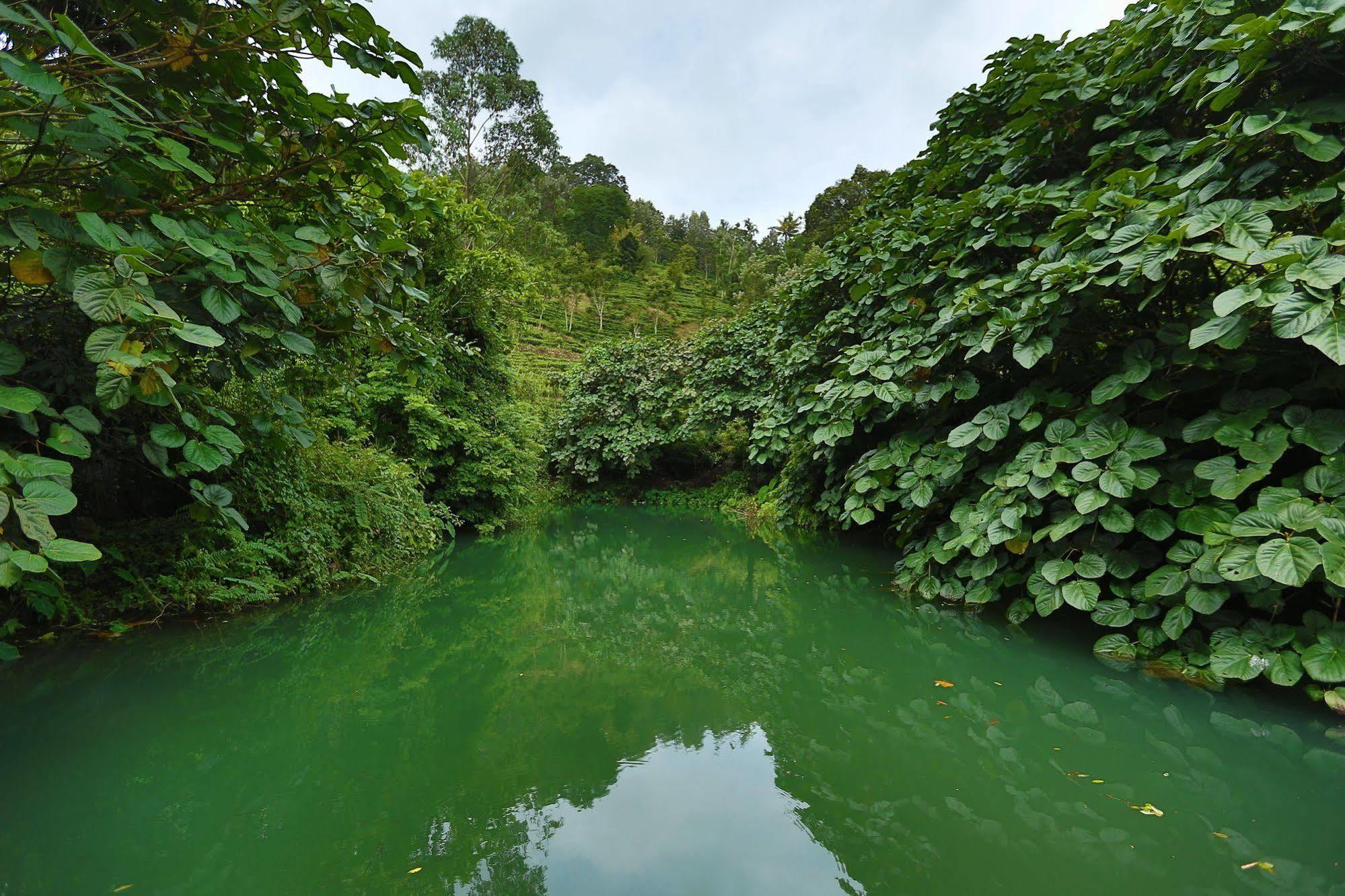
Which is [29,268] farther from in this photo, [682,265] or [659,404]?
[682,265]

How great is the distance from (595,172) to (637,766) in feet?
195

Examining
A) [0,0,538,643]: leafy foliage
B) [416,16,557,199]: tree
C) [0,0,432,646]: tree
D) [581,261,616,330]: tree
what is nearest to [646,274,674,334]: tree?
[581,261,616,330]: tree

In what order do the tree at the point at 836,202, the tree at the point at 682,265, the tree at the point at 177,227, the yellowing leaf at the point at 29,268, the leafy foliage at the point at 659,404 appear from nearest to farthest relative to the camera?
1. the tree at the point at 177,227
2. the yellowing leaf at the point at 29,268
3. the leafy foliage at the point at 659,404
4. the tree at the point at 836,202
5. the tree at the point at 682,265

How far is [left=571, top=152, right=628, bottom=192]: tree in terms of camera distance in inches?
2146

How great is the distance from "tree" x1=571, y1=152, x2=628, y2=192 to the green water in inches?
2197

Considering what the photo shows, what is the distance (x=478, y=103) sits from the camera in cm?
1753

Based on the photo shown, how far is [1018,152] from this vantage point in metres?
4.57

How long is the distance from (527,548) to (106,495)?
433cm

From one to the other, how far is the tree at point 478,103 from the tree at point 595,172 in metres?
37.7

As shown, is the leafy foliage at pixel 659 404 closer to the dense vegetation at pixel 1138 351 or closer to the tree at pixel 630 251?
the dense vegetation at pixel 1138 351

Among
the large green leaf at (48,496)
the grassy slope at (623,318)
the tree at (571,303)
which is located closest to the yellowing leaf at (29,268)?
the large green leaf at (48,496)

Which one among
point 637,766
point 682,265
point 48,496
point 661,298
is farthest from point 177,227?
point 682,265

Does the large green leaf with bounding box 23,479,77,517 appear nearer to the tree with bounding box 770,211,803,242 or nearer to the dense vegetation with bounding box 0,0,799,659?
the dense vegetation with bounding box 0,0,799,659

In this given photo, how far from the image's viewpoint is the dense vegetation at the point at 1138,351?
2.62 m
